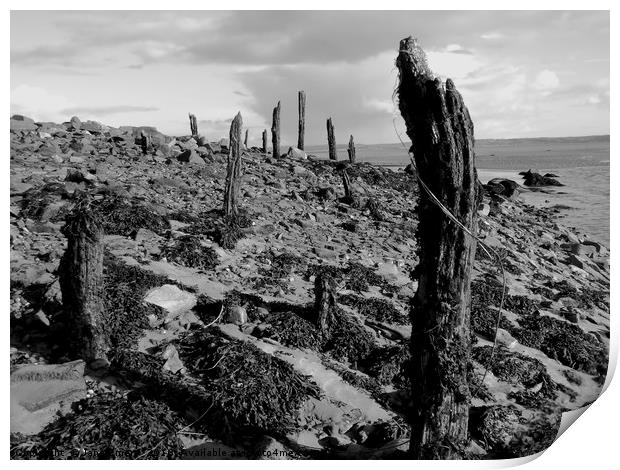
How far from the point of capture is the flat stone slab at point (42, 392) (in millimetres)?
5156

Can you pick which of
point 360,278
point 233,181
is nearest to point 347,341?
point 360,278

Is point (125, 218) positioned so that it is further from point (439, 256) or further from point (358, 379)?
point (439, 256)

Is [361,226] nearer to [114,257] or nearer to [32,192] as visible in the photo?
[114,257]

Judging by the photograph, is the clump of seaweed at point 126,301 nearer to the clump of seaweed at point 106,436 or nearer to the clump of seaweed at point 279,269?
the clump of seaweed at point 106,436

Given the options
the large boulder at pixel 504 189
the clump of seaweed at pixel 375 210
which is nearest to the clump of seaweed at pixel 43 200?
the clump of seaweed at pixel 375 210

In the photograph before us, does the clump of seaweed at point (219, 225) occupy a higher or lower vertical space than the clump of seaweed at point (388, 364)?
higher

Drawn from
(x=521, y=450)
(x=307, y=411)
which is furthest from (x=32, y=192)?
(x=521, y=450)

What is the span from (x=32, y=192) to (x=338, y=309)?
755 centimetres

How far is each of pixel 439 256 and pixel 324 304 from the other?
3332 millimetres

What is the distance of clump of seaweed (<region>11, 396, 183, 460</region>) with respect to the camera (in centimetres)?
489

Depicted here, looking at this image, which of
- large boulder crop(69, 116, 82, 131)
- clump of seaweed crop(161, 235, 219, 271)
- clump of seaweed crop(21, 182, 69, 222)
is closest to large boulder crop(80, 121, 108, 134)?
large boulder crop(69, 116, 82, 131)

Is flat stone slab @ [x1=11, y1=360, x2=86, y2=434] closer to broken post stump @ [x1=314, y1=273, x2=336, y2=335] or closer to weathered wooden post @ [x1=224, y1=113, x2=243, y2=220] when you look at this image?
broken post stump @ [x1=314, y1=273, x2=336, y2=335]

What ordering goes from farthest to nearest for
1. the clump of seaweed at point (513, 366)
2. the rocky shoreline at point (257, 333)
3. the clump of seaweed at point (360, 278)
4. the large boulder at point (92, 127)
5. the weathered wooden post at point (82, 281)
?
the large boulder at point (92, 127)
the clump of seaweed at point (360, 278)
the clump of seaweed at point (513, 366)
the weathered wooden post at point (82, 281)
the rocky shoreline at point (257, 333)

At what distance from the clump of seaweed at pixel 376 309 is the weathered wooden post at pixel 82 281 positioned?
4.20 meters
